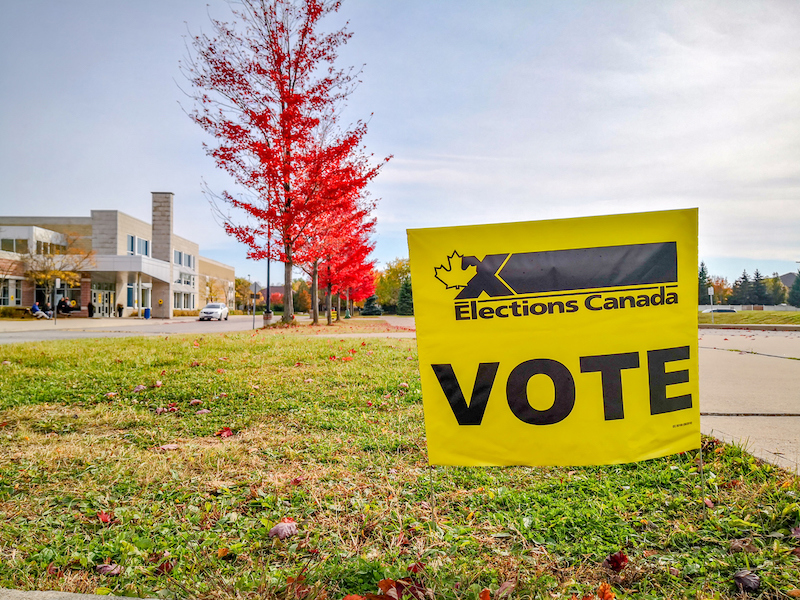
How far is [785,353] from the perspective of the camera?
10062mm

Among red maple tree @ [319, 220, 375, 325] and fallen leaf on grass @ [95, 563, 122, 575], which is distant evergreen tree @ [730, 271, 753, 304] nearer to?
red maple tree @ [319, 220, 375, 325]

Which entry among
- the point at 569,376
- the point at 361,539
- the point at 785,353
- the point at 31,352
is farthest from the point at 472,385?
the point at 785,353

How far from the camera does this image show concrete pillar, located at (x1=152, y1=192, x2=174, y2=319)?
144 feet

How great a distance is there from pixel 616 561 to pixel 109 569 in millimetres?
2234

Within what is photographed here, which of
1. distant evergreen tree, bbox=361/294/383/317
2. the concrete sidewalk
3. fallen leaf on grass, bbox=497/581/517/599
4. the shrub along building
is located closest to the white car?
the shrub along building

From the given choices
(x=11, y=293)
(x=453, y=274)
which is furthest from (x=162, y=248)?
(x=453, y=274)

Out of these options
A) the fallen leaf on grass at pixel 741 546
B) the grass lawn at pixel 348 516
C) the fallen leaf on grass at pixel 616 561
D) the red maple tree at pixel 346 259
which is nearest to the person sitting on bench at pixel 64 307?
the red maple tree at pixel 346 259

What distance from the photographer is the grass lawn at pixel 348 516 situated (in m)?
1.98

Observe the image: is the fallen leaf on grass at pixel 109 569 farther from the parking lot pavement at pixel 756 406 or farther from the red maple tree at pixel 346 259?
the red maple tree at pixel 346 259

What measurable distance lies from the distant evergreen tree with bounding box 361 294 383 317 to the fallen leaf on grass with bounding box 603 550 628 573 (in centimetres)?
6148

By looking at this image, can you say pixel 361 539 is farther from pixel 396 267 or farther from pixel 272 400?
pixel 396 267

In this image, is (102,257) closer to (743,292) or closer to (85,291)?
(85,291)

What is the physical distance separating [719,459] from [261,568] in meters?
3.08

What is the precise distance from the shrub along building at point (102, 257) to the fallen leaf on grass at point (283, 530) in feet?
137
